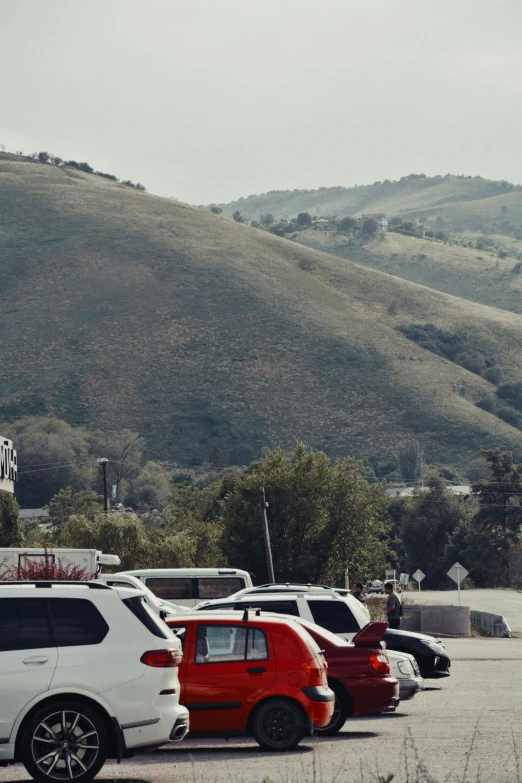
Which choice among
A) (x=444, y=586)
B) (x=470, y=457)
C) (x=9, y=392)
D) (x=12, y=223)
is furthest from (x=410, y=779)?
(x=12, y=223)

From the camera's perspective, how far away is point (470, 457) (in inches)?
4365

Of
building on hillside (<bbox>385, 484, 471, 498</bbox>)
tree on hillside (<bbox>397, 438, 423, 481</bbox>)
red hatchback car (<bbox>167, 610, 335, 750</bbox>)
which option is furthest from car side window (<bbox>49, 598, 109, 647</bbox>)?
tree on hillside (<bbox>397, 438, 423, 481</bbox>)

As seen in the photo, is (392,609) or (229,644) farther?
(392,609)

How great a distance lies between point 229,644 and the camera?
40.4 feet

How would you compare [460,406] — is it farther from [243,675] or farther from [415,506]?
[243,675]

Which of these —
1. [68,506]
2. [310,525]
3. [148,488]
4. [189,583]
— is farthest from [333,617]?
[148,488]

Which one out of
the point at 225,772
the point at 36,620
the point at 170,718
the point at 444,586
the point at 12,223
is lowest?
the point at 444,586

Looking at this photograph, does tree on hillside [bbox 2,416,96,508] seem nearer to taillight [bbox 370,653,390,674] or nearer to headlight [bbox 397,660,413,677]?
headlight [bbox 397,660,413,677]

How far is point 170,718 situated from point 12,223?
151278mm

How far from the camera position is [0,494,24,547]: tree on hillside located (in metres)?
38.1

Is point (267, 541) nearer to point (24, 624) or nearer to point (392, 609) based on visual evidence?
point (392, 609)

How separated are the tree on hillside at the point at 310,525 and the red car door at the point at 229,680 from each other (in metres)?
39.0

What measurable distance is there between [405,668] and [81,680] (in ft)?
25.3

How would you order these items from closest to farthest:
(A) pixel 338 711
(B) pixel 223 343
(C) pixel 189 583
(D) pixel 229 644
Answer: (D) pixel 229 644 < (A) pixel 338 711 < (C) pixel 189 583 < (B) pixel 223 343
